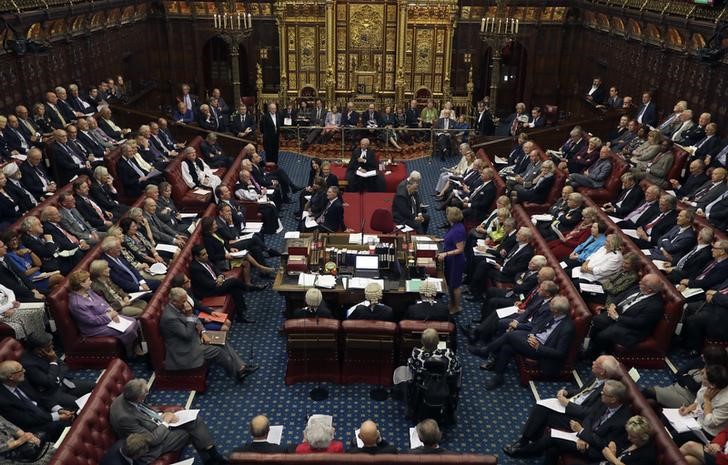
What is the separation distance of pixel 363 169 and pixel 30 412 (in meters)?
7.99

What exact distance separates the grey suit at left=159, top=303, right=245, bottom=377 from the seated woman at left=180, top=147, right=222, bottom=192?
5.15 meters

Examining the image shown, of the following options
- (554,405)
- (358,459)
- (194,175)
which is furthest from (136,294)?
(554,405)

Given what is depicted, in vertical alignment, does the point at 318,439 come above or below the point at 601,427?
above

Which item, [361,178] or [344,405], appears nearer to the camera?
[344,405]

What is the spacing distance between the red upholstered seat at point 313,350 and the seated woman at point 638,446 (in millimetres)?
3264

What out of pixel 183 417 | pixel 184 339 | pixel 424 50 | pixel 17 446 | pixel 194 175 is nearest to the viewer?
pixel 17 446

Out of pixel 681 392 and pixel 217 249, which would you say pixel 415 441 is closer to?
pixel 681 392

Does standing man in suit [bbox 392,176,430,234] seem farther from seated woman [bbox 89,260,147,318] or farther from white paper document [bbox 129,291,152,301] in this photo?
seated woman [bbox 89,260,147,318]

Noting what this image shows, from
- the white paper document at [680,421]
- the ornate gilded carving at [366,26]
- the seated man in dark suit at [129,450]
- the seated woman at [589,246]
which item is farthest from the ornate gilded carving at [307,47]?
the white paper document at [680,421]

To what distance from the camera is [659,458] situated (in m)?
5.07

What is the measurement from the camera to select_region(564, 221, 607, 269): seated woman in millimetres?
8859

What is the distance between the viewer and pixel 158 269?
342 inches

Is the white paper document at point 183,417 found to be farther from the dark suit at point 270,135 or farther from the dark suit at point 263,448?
the dark suit at point 270,135

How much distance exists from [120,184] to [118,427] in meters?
7.15
